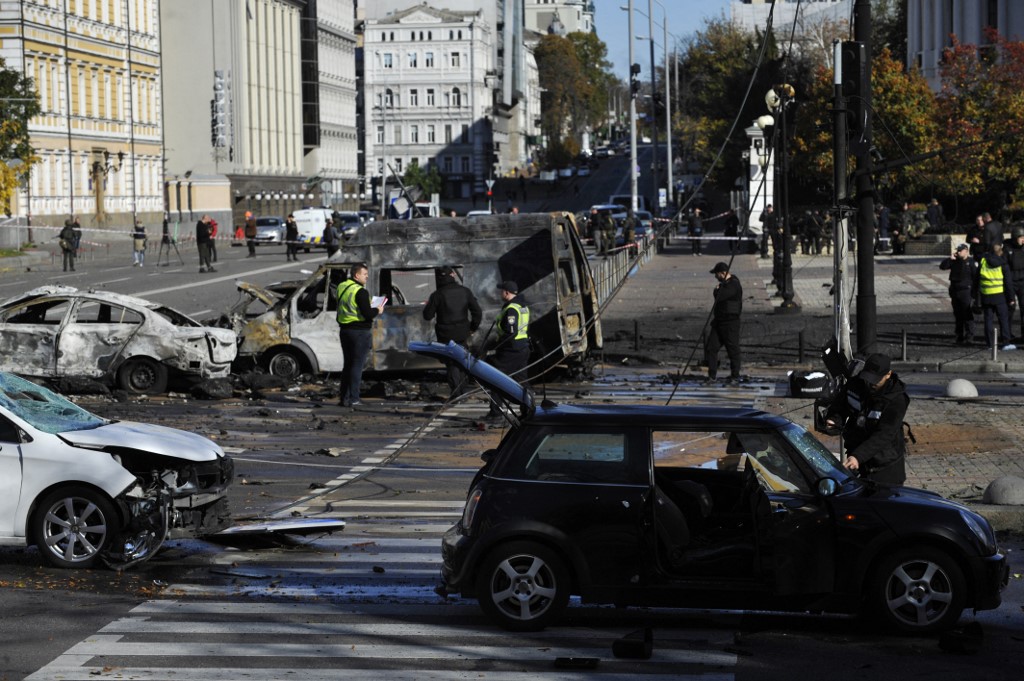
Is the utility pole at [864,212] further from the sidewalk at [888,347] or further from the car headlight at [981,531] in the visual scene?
the car headlight at [981,531]

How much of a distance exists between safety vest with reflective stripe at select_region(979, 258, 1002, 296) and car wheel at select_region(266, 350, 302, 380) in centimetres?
1026

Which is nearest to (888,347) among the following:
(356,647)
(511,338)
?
(511,338)

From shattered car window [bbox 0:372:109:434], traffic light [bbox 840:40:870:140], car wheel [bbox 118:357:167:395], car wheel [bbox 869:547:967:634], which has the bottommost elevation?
car wheel [bbox 869:547:967:634]

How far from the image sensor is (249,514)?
13.2 metres

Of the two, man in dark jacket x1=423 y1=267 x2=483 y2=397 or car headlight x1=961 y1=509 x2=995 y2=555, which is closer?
car headlight x1=961 y1=509 x2=995 y2=555

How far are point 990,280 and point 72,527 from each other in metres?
17.0

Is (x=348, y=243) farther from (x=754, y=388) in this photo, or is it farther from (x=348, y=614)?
(x=348, y=614)

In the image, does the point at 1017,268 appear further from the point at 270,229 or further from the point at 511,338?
the point at 270,229

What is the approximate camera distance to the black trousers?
22312 millimetres

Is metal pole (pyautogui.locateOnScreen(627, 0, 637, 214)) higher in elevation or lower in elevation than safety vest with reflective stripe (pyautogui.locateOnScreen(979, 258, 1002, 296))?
higher

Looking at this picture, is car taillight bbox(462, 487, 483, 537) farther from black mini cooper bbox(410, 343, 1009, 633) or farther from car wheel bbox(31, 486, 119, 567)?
car wheel bbox(31, 486, 119, 567)

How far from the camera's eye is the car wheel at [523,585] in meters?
9.02

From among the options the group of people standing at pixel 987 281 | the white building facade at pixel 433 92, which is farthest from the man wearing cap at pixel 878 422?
the white building facade at pixel 433 92

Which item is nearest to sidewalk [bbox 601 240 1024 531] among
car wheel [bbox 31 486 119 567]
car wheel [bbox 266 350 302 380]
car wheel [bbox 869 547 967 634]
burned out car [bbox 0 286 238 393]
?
car wheel [bbox 869 547 967 634]
